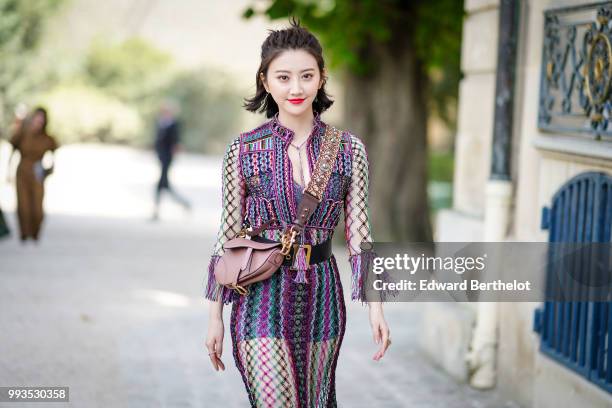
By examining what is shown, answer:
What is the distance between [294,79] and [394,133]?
30.9 feet

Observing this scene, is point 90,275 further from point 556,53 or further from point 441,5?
point 556,53

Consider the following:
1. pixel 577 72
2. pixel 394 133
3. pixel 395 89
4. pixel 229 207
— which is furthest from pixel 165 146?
pixel 229 207

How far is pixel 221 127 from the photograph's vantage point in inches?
1348

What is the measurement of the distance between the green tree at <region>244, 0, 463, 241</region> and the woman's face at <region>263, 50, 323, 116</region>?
315 inches

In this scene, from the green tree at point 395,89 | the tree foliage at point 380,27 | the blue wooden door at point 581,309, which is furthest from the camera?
the green tree at point 395,89

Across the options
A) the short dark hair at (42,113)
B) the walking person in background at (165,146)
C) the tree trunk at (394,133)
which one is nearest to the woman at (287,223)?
the tree trunk at (394,133)

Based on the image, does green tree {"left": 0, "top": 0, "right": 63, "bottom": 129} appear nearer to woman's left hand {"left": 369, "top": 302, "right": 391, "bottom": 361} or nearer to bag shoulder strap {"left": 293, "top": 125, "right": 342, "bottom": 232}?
bag shoulder strap {"left": 293, "top": 125, "right": 342, "bottom": 232}

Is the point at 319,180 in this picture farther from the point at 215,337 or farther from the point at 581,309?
the point at 581,309

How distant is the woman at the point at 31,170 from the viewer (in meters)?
12.8

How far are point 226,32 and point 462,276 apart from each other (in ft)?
106

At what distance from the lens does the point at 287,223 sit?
3541 mm

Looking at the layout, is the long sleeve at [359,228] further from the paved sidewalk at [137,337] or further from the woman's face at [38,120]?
the woman's face at [38,120]

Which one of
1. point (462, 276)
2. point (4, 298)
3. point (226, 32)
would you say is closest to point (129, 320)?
point (4, 298)

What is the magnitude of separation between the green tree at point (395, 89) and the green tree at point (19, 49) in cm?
2096
